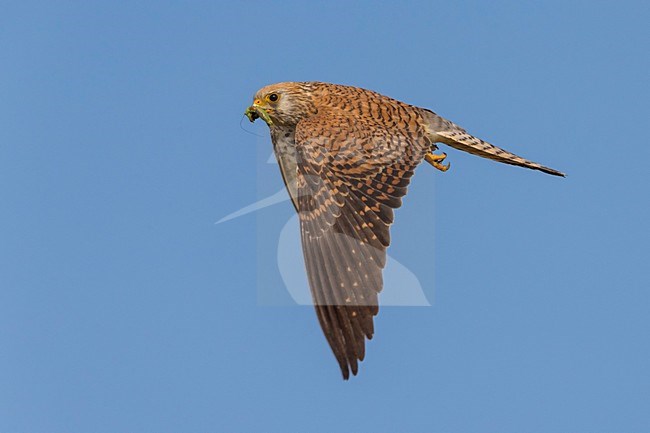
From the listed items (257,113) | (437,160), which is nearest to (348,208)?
(437,160)

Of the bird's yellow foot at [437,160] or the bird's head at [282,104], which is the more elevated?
the bird's head at [282,104]

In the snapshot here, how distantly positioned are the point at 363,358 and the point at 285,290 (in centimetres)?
147

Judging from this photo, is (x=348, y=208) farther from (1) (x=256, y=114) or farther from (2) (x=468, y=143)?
(1) (x=256, y=114)

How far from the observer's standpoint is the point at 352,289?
8523 mm

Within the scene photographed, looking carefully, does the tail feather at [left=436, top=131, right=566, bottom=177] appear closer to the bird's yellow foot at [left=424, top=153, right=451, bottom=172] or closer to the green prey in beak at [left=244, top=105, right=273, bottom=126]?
the bird's yellow foot at [left=424, top=153, right=451, bottom=172]

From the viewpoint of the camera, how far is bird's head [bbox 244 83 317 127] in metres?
10.5

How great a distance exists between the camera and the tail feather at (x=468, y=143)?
1034 centimetres

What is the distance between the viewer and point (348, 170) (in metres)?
9.41

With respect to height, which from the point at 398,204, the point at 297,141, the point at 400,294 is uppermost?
the point at 297,141

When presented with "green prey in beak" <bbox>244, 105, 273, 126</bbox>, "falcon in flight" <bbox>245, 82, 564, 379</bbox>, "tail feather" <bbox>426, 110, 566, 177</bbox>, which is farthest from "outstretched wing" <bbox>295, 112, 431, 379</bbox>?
"green prey in beak" <bbox>244, 105, 273, 126</bbox>

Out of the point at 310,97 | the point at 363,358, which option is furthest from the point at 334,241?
the point at 310,97

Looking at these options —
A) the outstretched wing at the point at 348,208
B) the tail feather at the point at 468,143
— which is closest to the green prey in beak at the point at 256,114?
the outstretched wing at the point at 348,208

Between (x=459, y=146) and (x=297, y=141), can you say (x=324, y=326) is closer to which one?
(x=297, y=141)

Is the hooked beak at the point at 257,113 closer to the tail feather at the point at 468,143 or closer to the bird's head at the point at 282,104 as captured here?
the bird's head at the point at 282,104
